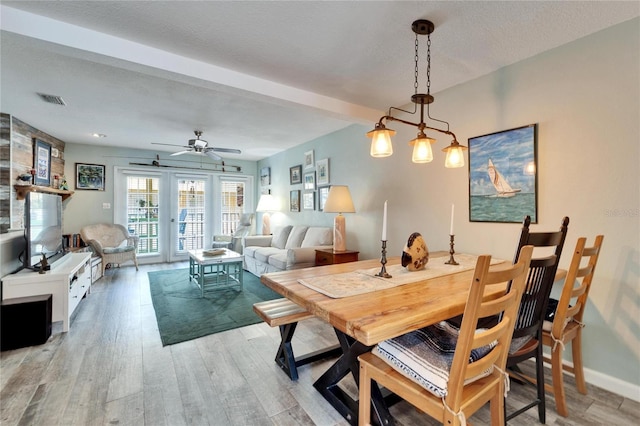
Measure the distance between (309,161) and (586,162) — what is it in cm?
370

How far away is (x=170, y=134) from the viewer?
4648 mm

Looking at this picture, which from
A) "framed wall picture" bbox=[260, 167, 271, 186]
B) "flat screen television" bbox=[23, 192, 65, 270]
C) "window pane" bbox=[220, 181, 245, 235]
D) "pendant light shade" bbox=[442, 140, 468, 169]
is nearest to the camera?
"pendant light shade" bbox=[442, 140, 468, 169]

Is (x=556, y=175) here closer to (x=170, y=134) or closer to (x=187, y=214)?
(x=170, y=134)

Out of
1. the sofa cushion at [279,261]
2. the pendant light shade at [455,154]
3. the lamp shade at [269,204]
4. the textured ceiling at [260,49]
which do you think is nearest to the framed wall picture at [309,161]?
the lamp shade at [269,204]

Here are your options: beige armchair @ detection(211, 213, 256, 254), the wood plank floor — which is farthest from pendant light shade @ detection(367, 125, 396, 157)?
beige armchair @ detection(211, 213, 256, 254)

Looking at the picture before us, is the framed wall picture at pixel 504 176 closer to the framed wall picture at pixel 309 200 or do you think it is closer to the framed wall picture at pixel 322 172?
the framed wall picture at pixel 322 172

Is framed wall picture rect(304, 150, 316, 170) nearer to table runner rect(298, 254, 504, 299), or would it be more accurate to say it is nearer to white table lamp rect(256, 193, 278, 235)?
white table lamp rect(256, 193, 278, 235)

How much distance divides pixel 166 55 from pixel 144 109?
1.55m

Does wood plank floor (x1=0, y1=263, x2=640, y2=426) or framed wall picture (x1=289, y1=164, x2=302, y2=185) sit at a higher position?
framed wall picture (x1=289, y1=164, x2=302, y2=185)

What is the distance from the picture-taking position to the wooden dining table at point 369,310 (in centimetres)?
109

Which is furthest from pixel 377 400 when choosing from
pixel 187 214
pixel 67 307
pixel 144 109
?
pixel 187 214

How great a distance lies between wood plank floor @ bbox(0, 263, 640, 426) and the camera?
1.64m

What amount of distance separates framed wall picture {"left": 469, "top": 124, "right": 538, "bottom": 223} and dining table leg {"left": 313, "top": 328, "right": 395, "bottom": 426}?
5.64 feet

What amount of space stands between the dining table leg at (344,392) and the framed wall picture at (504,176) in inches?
67.7
